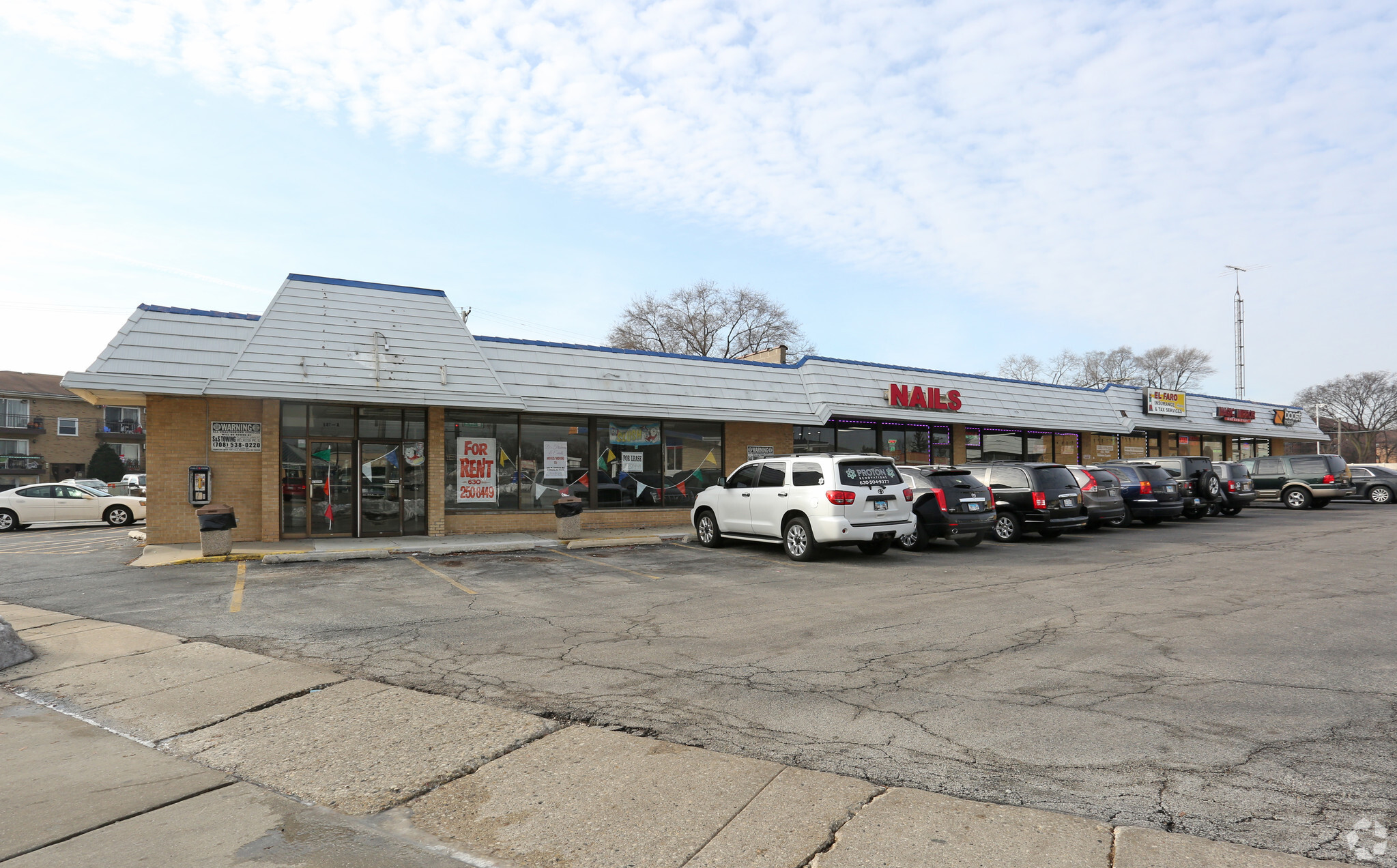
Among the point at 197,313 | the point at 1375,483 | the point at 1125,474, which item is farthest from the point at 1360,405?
the point at 197,313

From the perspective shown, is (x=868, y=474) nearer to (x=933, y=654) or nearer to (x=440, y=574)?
(x=933, y=654)

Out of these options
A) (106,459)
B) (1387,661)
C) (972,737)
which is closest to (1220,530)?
(1387,661)

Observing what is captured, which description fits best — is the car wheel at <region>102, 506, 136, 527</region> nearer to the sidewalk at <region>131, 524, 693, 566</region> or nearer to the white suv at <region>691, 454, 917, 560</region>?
the sidewalk at <region>131, 524, 693, 566</region>

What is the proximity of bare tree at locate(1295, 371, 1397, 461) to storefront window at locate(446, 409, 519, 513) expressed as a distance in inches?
3244

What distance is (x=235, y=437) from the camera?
16.0 metres

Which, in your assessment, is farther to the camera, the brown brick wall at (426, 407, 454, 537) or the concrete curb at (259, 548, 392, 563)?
the brown brick wall at (426, 407, 454, 537)

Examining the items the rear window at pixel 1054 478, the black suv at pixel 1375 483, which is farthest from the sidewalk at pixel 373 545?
the black suv at pixel 1375 483

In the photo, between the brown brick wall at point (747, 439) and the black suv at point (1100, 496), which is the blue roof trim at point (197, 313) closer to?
the brown brick wall at point (747, 439)

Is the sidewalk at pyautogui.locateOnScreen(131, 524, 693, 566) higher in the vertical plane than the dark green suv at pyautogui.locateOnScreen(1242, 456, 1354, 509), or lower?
lower

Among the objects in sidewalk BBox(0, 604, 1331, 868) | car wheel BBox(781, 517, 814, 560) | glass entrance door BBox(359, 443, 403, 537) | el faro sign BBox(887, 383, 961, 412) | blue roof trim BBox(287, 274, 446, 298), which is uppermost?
blue roof trim BBox(287, 274, 446, 298)

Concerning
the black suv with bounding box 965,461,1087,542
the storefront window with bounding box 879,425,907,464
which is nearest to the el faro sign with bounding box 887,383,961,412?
the storefront window with bounding box 879,425,907,464

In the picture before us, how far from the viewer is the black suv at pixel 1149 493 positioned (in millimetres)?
19859

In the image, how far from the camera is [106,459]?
52906 mm

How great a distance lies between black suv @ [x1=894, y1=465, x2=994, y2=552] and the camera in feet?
49.1
